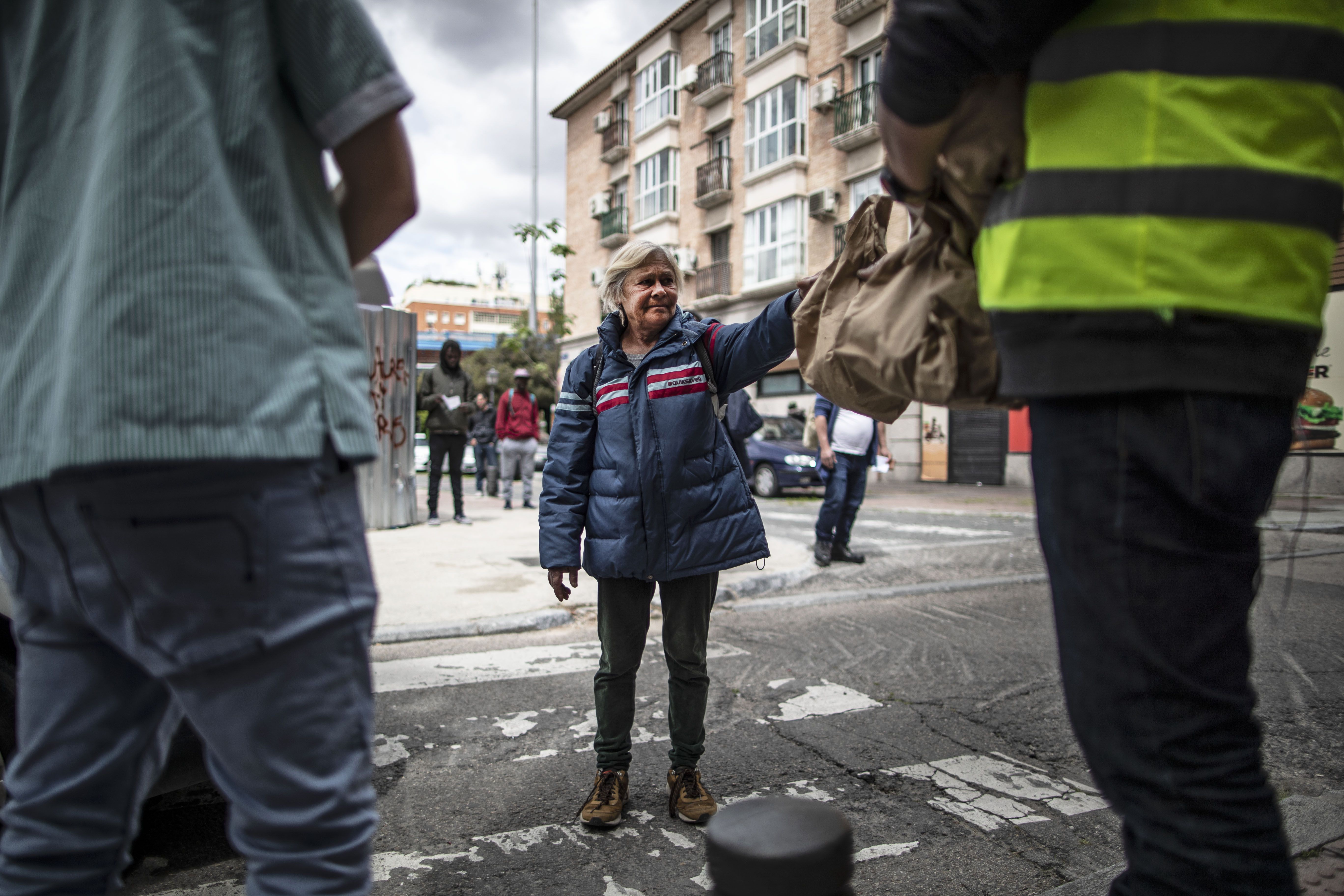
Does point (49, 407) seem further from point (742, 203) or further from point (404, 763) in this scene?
point (742, 203)

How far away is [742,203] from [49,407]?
2691 cm

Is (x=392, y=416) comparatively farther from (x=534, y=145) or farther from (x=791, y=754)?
(x=534, y=145)

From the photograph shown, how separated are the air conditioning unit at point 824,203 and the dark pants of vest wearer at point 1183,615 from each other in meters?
23.4

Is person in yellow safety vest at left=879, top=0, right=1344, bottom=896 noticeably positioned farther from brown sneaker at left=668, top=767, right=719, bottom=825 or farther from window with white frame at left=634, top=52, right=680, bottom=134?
window with white frame at left=634, top=52, right=680, bottom=134

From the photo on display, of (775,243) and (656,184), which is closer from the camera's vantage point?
(775,243)

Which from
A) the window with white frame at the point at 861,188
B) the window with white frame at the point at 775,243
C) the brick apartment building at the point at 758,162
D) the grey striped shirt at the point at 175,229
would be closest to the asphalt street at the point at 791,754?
the grey striped shirt at the point at 175,229

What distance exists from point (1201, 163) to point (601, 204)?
111 feet

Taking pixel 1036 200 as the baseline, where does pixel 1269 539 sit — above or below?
below

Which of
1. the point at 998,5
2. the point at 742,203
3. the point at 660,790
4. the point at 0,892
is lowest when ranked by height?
the point at 660,790

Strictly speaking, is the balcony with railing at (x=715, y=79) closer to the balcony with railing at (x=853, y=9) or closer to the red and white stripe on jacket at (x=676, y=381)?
the balcony with railing at (x=853, y=9)

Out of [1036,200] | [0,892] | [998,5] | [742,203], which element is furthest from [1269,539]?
[742,203]

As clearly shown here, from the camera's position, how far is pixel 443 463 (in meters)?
10.9

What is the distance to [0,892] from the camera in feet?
4.12

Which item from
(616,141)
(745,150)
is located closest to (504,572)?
(745,150)
